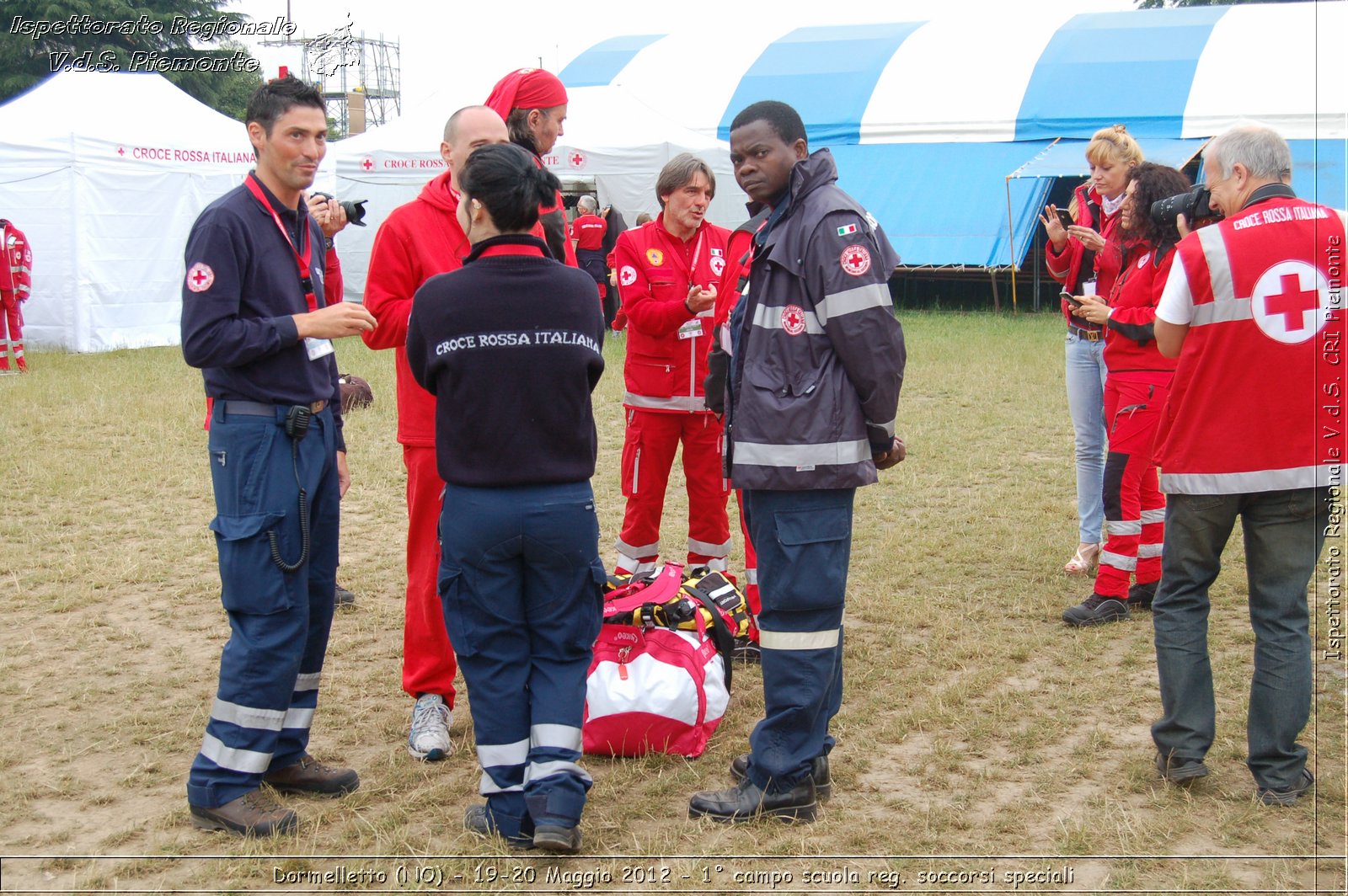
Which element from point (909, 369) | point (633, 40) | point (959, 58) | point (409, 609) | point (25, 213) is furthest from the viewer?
point (633, 40)

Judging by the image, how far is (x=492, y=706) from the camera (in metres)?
3.54

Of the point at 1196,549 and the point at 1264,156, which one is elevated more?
the point at 1264,156

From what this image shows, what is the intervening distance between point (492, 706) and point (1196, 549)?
2.42 m

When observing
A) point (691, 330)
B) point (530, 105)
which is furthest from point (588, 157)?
point (530, 105)

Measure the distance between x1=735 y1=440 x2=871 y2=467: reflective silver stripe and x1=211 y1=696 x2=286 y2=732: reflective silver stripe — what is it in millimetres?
1737

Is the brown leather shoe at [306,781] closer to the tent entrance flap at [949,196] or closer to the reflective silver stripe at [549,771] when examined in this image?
the reflective silver stripe at [549,771]

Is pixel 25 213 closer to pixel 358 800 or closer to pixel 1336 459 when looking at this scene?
pixel 358 800

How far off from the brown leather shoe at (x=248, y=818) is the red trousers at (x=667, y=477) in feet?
7.37

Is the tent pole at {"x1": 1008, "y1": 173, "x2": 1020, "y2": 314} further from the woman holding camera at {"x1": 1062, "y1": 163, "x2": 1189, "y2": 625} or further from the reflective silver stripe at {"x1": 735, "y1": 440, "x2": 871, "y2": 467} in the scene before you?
the reflective silver stripe at {"x1": 735, "y1": 440, "x2": 871, "y2": 467}

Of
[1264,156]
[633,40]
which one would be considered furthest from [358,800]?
[633,40]

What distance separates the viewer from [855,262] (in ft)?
11.6

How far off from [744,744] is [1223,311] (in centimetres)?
229

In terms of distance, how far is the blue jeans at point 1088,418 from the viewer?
246 inches

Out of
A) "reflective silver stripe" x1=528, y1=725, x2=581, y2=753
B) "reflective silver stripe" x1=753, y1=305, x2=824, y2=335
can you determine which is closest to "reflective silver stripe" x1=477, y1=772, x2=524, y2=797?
"reflective silver stripe" x1=528, y1=725, x2=581, y2=753
